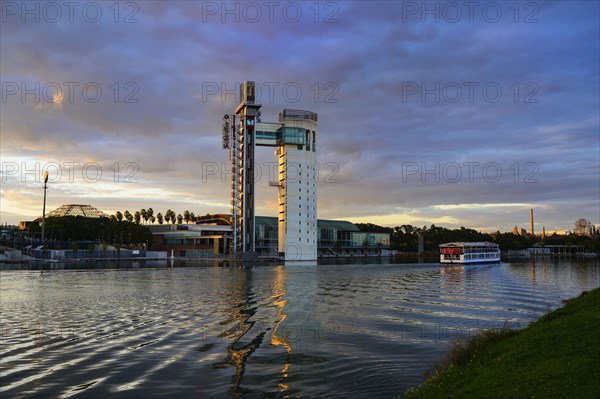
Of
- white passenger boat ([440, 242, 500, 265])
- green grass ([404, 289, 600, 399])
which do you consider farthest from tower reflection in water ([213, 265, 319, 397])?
white passenger boat ([440, 242, 500, 265])

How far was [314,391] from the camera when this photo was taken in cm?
2141

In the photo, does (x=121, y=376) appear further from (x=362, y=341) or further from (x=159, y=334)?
(x=362, y=341)

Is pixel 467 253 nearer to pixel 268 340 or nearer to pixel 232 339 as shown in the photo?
pixel 268 340

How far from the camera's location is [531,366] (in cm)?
1641

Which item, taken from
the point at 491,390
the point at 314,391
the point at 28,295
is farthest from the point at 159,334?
the point at 28,295

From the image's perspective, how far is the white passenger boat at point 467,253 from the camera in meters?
175

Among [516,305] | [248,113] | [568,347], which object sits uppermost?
[248,113]

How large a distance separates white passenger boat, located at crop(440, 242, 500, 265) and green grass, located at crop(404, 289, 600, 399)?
157275 millimetres

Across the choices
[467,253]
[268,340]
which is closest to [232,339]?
[268,340]

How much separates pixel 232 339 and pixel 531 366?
20.9 meters

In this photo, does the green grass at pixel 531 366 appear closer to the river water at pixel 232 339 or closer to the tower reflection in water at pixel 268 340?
the river water at pixel 232 339

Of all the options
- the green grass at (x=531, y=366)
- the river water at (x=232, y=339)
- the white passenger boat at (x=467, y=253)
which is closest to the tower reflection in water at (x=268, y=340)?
the river water at (x=232, y=339)

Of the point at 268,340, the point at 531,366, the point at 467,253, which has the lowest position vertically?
A: the point at 268,340

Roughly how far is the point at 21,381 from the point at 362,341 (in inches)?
781
